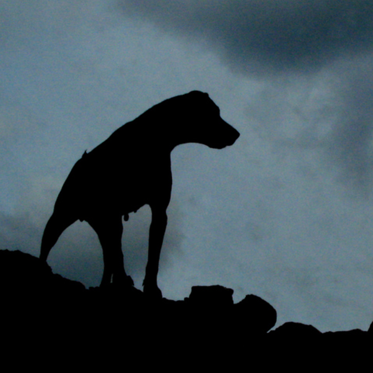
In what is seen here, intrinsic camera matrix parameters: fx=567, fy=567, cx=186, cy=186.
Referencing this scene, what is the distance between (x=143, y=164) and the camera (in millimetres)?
8438

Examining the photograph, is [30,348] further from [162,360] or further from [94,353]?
[162,360]

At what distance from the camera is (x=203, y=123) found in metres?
8.78

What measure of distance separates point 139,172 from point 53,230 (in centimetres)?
201

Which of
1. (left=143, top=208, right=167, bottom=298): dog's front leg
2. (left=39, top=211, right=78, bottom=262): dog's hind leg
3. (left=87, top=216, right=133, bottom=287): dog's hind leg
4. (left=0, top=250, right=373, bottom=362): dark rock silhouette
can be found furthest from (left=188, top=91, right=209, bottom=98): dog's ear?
(left=0, top=250, right=373, bottom=362): dark rock silhouette

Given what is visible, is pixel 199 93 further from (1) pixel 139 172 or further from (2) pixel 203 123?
(1) pixel 139 172

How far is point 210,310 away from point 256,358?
101 cm

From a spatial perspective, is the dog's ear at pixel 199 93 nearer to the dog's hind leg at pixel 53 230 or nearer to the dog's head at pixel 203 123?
the dog's head at pixel 203 123

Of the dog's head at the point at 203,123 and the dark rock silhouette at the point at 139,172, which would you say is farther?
the dog's head at the point at 203,123

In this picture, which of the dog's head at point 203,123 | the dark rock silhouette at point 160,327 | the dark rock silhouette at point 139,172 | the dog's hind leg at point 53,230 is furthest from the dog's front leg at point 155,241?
the dog's hind leg at point 53,230

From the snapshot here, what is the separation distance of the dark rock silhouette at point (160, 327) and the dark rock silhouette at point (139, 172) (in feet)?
3.66

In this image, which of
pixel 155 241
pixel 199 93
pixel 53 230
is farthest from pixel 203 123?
pixel 53 230

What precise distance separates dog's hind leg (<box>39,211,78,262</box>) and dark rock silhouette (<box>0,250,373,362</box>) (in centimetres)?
217

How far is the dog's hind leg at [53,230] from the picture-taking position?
30.6 feet

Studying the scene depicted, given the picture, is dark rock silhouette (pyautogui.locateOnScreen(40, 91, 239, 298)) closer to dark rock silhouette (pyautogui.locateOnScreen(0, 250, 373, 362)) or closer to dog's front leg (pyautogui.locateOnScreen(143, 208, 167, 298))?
dog's front leg (pyautogui.locateOnScreen(143, 208, 167, 298))
